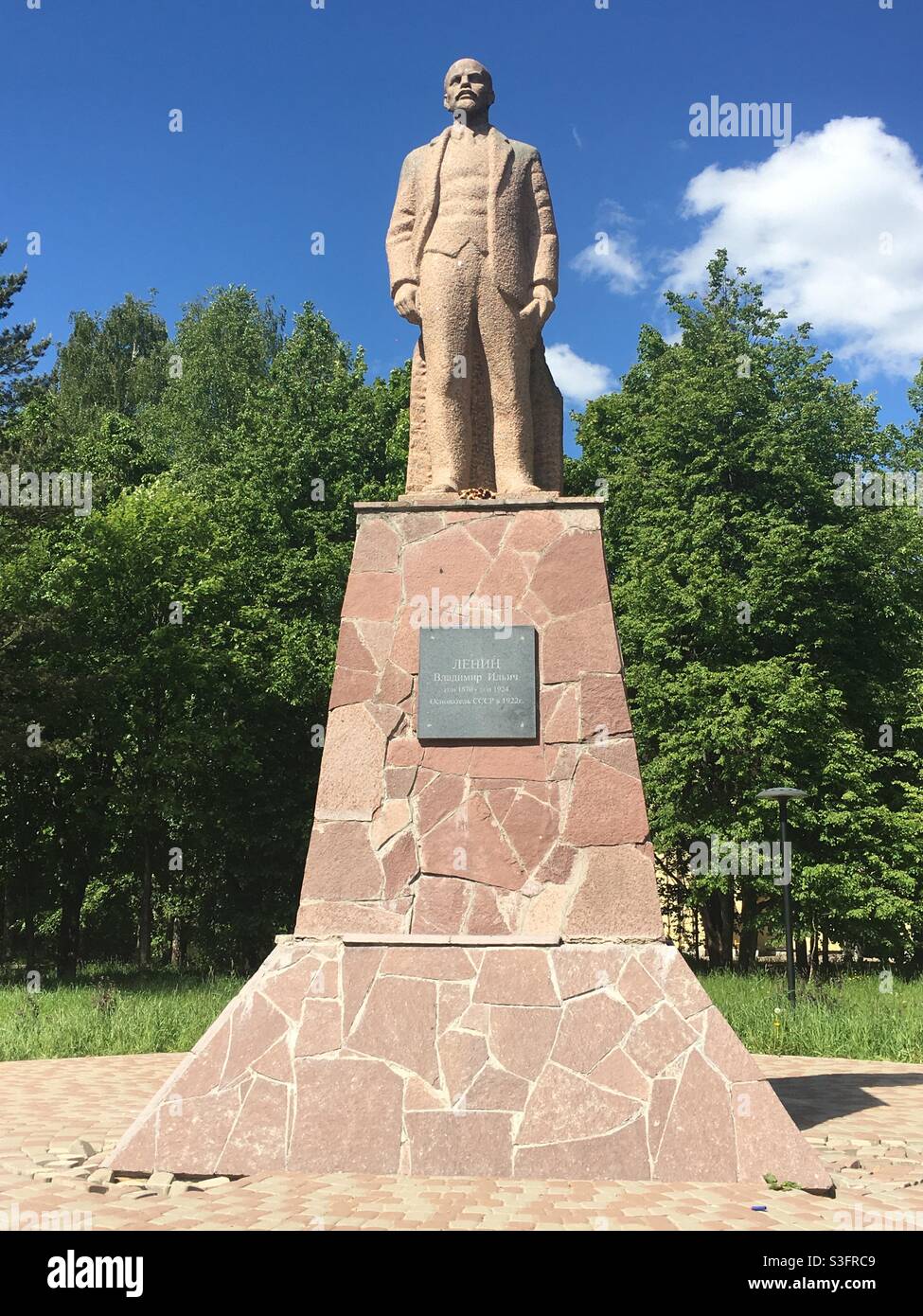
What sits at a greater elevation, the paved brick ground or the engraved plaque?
the engraved plaque

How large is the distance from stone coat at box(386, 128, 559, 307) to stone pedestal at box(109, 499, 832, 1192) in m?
1.66

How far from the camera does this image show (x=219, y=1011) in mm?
12281

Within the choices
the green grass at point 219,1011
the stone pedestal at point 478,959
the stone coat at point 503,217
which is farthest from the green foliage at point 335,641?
the stone pedestal at point 478,959

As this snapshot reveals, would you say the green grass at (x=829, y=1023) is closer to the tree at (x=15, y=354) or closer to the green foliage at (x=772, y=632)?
the green foliage at (x=772, y=632)

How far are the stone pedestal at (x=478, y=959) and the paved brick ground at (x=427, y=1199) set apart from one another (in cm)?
22

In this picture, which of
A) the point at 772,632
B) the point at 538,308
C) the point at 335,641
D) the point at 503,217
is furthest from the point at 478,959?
the point at 335,641

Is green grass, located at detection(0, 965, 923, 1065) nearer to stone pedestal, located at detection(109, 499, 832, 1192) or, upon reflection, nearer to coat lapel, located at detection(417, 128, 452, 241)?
stone pedestal, located at detection(109, 499, 832, 1192)

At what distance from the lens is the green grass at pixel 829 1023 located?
424 inches

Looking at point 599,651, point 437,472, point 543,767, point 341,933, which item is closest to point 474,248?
point 437,472

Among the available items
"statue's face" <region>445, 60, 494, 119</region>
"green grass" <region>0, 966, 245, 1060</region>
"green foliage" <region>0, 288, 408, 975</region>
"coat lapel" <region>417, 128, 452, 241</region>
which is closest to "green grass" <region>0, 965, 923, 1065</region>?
"green grass" <region>0, 966, 245, 1060</region>

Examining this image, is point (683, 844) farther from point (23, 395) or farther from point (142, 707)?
point (23, 395)

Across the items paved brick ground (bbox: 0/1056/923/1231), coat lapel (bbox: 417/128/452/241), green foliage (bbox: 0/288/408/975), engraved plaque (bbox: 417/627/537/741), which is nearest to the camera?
paved brick ground (bbox: 0/1056/923/1231)

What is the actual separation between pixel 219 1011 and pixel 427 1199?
782cm

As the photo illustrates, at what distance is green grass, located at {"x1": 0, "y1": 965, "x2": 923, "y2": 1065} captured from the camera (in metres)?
10.8
